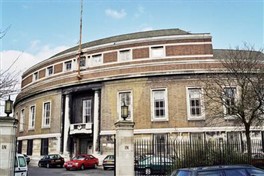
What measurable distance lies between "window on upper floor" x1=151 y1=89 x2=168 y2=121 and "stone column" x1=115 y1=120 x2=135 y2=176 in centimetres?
1320

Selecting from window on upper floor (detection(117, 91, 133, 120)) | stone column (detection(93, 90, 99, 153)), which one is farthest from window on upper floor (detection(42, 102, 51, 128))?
window on upper floor (detection(117, 91, 133, 120))

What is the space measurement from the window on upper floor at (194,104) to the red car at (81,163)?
31.4 feet

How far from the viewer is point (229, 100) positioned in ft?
59.5

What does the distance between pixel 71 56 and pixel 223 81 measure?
18.8m

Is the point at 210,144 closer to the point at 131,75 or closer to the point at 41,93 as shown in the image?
the point at 131,75

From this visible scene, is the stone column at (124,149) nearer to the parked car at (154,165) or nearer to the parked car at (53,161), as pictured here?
the parked car at (154,165)

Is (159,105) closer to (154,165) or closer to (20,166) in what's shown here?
(154,165)

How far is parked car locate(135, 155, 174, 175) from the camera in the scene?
1673 centimetres

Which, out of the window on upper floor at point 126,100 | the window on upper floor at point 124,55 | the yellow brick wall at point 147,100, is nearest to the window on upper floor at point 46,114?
the yellow brick wall at point 147,100

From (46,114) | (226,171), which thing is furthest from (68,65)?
(226,171)

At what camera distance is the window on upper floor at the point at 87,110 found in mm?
31266

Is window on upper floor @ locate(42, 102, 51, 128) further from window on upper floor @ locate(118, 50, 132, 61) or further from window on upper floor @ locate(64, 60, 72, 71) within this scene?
window on upper floor @ locate(118, 50, 132, 61)

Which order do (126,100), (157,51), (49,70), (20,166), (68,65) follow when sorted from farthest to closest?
1. (49,70)
2. (68,65)
3. (157,51)
4. (126,100)
5. (20,166)

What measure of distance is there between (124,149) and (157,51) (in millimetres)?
16808
